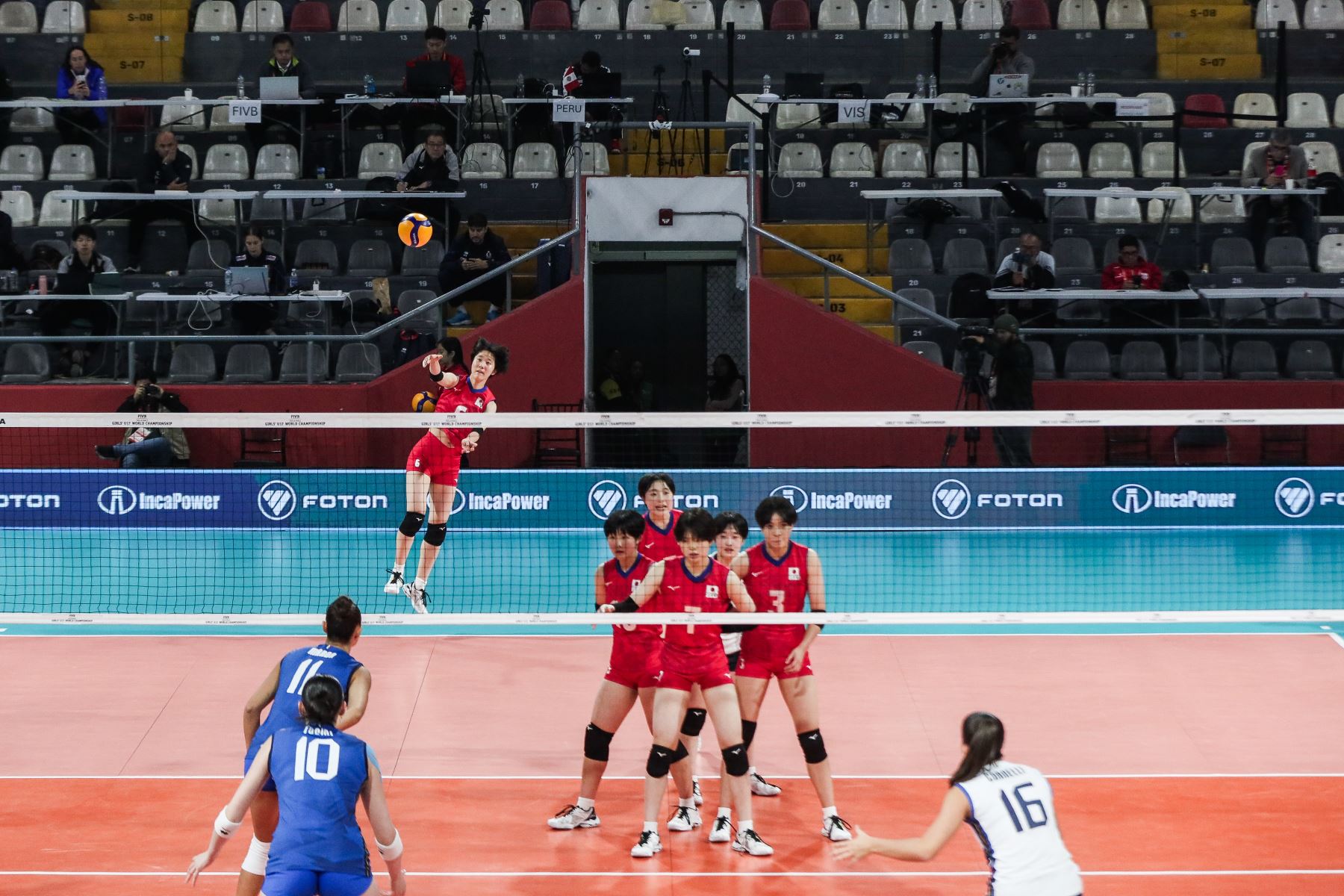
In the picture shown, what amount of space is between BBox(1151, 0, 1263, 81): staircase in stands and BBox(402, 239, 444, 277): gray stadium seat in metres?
12.4

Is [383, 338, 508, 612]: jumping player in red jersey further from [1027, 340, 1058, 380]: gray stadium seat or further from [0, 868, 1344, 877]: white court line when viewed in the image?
[1027, 340, 1058, 380]: gray stadium seat

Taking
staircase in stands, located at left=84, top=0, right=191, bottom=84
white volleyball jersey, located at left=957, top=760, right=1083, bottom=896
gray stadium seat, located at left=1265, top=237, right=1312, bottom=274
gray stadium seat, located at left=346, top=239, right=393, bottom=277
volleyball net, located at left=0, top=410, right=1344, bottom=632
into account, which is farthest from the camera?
staircase in stands, located at left=84, top=0, right=191, bottom=84

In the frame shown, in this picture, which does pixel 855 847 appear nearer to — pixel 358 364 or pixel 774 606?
pixel 774 606

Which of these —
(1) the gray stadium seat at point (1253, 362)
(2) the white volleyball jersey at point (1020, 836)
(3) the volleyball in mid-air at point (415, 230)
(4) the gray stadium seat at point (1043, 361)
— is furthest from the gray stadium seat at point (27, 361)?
(2) the white volleyball jersey at point (1020, 836)

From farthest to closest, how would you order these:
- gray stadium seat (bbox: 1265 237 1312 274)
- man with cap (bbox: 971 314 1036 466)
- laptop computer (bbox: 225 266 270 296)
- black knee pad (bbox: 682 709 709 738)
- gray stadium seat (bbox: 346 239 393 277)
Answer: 1. gray stadium seat (bbox: 1265 237 1312 274)
2. gray stadium seat (bbox: 346 239 393 277)
3. laptop computer (bbox: 225 266 270 296)
4. man with cap (bbox: 971 314 1036 466)
5. black knee pad (bbox: 682 709 709 738)

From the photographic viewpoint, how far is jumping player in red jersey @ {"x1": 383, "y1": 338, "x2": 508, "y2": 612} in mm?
13273

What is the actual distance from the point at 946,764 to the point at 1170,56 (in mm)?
18589

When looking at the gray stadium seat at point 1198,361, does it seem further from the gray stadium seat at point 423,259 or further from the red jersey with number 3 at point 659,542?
the red jersey with number 3 at point 659,542

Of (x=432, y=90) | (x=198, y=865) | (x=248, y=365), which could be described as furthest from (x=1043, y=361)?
(x=198, y=865)

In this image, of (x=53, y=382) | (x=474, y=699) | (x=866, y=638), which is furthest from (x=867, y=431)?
(x=53, y=382)

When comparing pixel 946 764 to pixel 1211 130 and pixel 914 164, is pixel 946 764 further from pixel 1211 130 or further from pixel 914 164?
pixel 1211 130

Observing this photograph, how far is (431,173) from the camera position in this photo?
2256 centimetres

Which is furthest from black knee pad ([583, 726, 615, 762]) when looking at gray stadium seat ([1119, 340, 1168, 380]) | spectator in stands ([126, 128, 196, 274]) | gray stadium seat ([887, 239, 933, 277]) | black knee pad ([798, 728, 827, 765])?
spectator in stands ([126, 128, 196, 274])

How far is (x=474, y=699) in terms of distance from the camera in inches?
494
